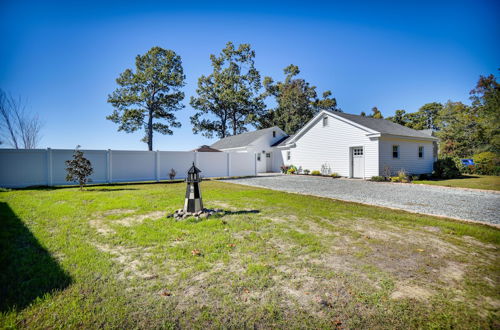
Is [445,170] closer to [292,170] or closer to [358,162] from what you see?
[358,162]

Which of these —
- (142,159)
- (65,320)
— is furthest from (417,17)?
(142,159)

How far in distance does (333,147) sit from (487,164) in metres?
14.2

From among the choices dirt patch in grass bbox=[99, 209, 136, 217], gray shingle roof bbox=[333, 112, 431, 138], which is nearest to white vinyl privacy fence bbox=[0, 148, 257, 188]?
gray shingle roof bbox=[333, 112, 431, 138]

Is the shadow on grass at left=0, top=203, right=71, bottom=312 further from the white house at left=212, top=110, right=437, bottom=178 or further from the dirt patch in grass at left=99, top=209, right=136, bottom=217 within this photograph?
the white house at left=212, top=110, right=437, bottom=178

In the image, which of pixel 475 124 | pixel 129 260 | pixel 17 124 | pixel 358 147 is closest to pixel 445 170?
pixel 358 147

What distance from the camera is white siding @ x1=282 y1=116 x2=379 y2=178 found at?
53.3 ft

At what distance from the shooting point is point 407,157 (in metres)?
17.5

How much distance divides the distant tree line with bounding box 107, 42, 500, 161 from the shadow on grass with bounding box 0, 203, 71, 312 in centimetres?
2725

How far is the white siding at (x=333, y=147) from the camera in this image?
16234mm

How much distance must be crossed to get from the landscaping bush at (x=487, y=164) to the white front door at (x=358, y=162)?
42.5ft

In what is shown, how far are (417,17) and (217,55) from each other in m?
31.9

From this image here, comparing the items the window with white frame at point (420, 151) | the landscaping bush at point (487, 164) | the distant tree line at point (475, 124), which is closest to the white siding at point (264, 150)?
the window with white frame at point (420, 151)

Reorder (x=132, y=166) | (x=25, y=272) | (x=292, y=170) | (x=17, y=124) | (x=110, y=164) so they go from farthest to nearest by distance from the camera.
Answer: (x=292, y=170) < (x=17, y=124) < (x=132, y=166) < (x=110, y=164) < (x=25, y=272)

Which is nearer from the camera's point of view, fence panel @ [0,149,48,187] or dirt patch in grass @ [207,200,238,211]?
dirt patch in grass @ [207,200,238,211]
